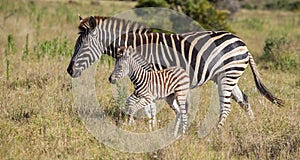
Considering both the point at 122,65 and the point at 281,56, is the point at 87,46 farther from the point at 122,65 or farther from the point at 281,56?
the point at 281,56

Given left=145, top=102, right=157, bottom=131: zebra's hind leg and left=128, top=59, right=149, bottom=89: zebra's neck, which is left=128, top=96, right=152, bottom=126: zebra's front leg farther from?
left=145, top=102, right=157, bottom=131: zebra's hind leg

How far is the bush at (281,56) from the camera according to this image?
41.2 ft

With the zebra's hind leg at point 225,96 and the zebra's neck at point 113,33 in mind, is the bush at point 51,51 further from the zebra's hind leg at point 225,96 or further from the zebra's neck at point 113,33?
the zebra's hind leg at point 225,96

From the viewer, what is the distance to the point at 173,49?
22.6ft

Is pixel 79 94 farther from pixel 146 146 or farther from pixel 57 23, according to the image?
pixel 57 23

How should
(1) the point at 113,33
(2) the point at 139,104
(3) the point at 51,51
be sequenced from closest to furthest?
(2) the point at 139,104 < (1) the point at 113,33 < (3) the point at 51,51

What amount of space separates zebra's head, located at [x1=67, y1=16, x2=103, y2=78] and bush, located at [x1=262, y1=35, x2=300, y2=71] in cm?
720

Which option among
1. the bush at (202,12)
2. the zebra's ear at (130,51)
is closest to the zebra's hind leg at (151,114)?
the zebra's ear at (130,51)

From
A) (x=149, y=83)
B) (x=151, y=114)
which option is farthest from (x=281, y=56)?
(x=149, y=83)

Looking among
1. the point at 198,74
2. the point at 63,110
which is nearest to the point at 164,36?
the point at 198,74

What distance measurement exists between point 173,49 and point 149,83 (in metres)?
0.85

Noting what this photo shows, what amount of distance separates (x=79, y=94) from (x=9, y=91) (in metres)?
1.24

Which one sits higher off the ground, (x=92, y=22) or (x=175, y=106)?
(x=92, y=22)

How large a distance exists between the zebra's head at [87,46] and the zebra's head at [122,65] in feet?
2.57
